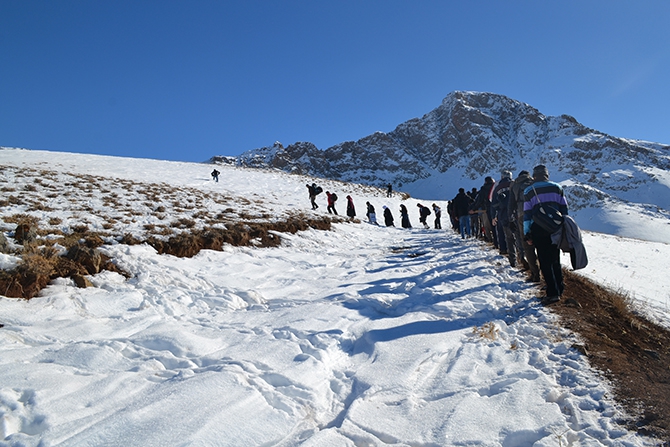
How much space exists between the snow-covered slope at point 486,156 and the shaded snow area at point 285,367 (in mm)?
91346

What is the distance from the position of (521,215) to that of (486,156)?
159 meters

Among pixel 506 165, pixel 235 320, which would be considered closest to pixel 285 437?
pixel 235 320

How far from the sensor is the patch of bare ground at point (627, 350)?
Result: 2193 millimetres

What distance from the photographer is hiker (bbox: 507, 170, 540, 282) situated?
5.35 meters

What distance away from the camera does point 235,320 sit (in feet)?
13.9

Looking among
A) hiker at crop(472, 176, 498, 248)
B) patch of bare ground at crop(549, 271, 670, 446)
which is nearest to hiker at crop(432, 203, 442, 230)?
hiker at crop(472, 176, 498, 248)

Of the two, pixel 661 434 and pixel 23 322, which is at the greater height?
pixel 23 322

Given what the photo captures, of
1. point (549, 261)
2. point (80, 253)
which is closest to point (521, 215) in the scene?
point (549, 261)

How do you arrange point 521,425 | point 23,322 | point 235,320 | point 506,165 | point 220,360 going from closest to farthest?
point 521,425 → point 220,360 → point 23,322 → point 235,320 → point 506,165

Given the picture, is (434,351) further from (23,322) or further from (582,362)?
(23,322)

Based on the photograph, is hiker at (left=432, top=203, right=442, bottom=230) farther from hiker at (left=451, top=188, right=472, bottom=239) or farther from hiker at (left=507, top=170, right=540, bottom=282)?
hiker at (left=507, top=170, right=540, bottom=282)

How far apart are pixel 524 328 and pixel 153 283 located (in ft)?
16.7

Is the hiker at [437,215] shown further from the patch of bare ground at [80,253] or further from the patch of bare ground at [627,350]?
the patch of bare ground at [627,350]

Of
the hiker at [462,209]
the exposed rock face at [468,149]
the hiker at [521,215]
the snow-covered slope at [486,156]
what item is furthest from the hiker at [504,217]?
the exposed rock face at [468,149]
